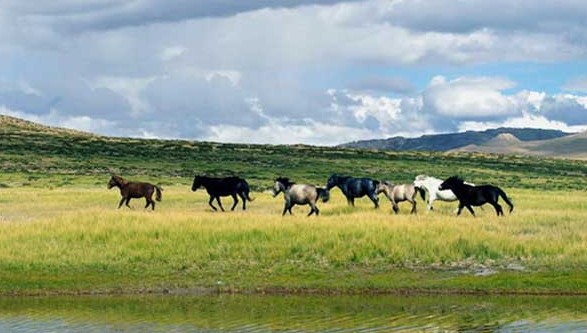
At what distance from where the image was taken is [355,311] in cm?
2216

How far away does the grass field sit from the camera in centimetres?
2642

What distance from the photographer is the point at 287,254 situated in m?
29.5

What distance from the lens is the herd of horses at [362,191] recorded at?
37.3 meters

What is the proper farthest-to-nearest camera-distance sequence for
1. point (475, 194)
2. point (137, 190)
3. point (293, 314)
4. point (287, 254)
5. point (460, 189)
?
1. point (137, 190)
2. point (460, 189)
3. point (475, 194)
4. point (287, 254)
5. point (293, 314)

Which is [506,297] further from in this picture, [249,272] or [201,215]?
[201,215]

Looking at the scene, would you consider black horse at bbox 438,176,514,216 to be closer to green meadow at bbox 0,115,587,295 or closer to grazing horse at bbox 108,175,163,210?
green meadow at bbox 0,115,587,295

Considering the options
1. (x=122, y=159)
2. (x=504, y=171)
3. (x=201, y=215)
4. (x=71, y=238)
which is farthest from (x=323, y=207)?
(x=504, y=171)

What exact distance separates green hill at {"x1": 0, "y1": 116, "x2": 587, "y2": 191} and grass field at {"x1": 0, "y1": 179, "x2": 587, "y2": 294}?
37814 millimetres

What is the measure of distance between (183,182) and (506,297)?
55.2 meters

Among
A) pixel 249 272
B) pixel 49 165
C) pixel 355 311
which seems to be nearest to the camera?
pixel 355 311

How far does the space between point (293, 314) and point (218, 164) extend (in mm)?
80657

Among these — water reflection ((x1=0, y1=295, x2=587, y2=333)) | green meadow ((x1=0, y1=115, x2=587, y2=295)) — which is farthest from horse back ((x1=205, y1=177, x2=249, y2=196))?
water reflection ((x1=0, y1=295, x2=587, y2=333))

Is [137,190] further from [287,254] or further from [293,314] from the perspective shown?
[293,314]

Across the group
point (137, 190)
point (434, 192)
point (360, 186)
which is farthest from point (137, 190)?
point (434, 192)
